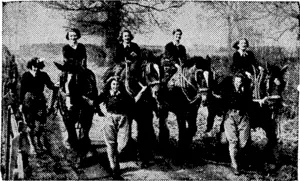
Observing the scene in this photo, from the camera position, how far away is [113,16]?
5566mm

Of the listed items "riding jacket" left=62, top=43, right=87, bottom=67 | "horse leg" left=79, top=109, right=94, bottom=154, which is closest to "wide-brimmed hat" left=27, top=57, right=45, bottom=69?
"riding jacket" left=62, top=43, right=87, bottom=67

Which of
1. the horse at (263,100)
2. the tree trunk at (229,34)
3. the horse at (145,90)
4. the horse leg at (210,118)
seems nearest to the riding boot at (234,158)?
the horse at (263,100)

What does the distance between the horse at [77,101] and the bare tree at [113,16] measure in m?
0.35

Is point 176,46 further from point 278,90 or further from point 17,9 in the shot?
point 17,9

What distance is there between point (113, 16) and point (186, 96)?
45.4 inches

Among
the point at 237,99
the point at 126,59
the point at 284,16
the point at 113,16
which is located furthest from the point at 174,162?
the point at 284,16

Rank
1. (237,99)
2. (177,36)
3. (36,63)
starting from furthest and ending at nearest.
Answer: (237,99)
(177,36)
(36,63)

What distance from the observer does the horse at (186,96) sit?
561cm

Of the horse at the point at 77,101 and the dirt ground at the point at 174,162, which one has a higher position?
the horse at the point at 77,101

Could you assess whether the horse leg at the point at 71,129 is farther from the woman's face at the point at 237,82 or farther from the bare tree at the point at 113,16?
the woman's face at the point at 237,82

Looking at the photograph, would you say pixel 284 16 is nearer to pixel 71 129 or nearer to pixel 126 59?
pixel 126 59

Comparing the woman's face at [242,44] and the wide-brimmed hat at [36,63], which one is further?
the woman's face at [242,44]

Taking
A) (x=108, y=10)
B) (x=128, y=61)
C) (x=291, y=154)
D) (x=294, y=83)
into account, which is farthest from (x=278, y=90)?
(x=108, y=10)

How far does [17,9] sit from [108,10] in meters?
0.95
